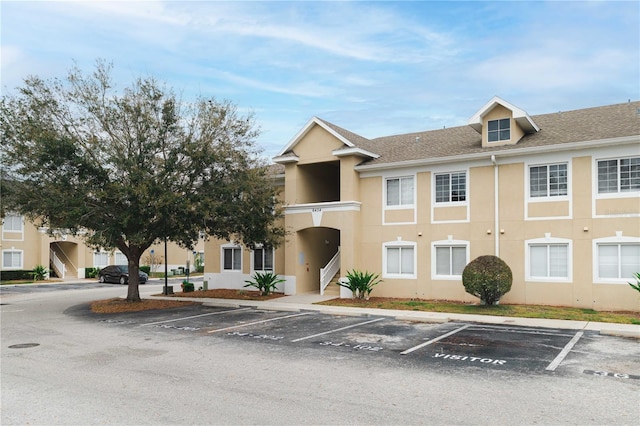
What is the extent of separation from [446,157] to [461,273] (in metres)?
5.10

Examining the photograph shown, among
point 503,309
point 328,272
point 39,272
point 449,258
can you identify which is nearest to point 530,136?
point 449,258

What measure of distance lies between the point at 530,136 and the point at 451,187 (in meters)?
3.91

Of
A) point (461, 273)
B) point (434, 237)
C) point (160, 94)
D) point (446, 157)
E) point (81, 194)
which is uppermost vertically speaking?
point (160, 94)

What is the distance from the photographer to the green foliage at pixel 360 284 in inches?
894

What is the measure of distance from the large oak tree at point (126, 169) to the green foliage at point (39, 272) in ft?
76.5

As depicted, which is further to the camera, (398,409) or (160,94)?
(160,94)

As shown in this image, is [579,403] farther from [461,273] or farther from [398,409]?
[461,273]

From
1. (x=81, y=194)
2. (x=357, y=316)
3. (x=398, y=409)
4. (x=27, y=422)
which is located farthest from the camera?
(x=81, y=194)

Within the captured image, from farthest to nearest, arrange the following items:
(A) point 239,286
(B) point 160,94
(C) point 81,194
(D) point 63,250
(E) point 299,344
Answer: (D) point 63,250 < (A) point 239,286 < (B) point 160,94 < (C) point 81,194 < (E) point 299,344

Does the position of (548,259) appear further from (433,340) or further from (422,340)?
(422,340)

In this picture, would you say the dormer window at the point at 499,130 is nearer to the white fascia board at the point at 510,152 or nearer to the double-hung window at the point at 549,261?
the white fascia board at the point at 510,152

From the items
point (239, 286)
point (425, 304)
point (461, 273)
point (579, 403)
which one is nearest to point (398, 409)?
point (579, 403)

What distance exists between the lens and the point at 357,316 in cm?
1873

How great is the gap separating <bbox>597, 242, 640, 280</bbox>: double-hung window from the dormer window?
5.81 m
